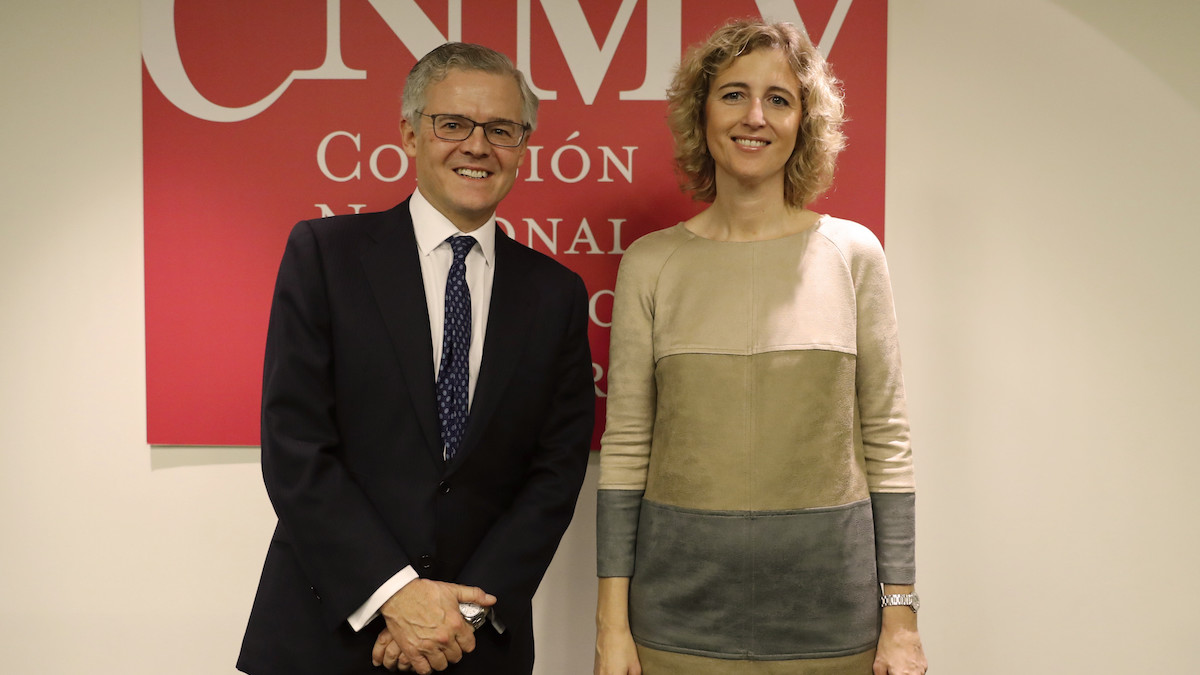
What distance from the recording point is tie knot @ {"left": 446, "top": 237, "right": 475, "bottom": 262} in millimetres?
1585

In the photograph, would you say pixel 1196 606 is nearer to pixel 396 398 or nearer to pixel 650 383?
pixel 650 383

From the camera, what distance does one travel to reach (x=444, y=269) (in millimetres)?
1602

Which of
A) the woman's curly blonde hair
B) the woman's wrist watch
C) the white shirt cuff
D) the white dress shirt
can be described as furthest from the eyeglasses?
the woman's wrist watch

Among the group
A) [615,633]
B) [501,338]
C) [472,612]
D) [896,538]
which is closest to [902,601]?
[896,538]

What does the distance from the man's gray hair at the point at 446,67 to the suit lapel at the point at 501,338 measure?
324mm

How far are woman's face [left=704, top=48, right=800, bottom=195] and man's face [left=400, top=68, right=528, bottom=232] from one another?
44 cm

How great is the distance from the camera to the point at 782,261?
1.63 meters

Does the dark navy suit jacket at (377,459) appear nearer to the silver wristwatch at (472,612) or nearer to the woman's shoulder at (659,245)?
the silver wristwatch at (472,612)

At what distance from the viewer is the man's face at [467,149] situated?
5.15ft

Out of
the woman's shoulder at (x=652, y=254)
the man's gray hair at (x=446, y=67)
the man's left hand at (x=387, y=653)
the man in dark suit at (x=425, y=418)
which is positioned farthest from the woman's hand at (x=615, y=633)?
the man's gray hair at (x=446, y=67)

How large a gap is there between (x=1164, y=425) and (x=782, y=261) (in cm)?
133

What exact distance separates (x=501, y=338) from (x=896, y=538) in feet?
2.94

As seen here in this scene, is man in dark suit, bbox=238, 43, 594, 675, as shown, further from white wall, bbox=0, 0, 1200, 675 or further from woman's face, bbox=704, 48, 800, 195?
white wall, bbox=0, 0, 1200, 675

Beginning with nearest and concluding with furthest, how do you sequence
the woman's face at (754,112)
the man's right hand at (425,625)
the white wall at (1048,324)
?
the man's right hand at (425,625)
the woman's face at (754,112)
the white wall at (1048,324)
